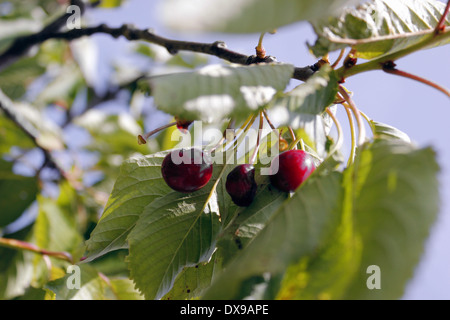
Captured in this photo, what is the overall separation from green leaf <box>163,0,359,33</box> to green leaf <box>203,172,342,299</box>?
27cm

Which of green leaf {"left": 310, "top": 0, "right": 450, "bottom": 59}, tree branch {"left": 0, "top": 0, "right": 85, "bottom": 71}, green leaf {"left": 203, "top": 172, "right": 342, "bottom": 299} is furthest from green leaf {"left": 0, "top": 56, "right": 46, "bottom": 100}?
green leaf {"left": 203, "top": 172, "right": 342, "bottom": 299}

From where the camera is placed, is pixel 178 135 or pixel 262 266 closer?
pixel 262 266

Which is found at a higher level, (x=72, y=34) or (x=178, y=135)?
(x=72, y=34)

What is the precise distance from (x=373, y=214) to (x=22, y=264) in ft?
5.88

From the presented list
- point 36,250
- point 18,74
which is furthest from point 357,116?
point 18,74

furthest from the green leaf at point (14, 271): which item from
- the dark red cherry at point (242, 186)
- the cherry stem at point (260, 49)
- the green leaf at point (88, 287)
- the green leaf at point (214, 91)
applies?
the green leaf at point (214, 91)

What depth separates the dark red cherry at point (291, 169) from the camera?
0.84 m

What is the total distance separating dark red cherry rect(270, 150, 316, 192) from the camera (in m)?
0.84

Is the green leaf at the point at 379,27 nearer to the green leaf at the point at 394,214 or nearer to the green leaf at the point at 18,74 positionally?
the green leaf at the point at 394,214

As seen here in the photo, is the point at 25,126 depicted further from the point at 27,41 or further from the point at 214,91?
the point at 214,91

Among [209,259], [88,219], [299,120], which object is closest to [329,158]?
[299,120]

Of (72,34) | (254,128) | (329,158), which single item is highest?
(72,34)

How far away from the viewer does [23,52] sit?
1659 millimetres
